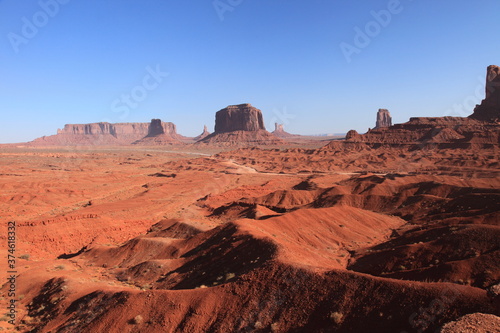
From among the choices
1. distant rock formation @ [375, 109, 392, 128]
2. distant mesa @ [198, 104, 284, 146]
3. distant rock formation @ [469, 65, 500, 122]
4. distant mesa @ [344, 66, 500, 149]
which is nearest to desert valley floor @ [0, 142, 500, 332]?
distant mesa @ [344, 66, 500, 149]

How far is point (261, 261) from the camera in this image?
14133 mm

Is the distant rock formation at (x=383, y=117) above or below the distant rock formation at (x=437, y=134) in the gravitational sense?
above

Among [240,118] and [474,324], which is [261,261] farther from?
[240,118]

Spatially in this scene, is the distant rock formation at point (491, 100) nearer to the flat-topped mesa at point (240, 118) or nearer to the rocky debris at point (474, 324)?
the rocky debris at point (474, 324)

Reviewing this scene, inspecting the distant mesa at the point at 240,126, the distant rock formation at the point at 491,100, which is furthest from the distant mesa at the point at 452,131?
the distant mesa at the point at 240,126

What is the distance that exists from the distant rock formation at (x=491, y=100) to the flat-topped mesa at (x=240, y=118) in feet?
359

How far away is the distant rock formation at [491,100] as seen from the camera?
304 feet

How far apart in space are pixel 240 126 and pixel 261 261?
173451 mm

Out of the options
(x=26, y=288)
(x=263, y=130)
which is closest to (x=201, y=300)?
(x=26, y=288)

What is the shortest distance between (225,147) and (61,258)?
13567 cm

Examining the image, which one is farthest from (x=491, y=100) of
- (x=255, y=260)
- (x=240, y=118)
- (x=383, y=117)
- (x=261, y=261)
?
(x=240, y=118)

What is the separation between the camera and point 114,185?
56094 mm

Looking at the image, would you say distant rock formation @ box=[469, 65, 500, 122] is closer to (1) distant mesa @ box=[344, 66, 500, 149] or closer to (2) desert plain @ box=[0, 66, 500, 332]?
(1) distant mesa @ box=[344, 66, 500, 149]

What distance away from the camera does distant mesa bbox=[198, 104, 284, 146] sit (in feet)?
573
